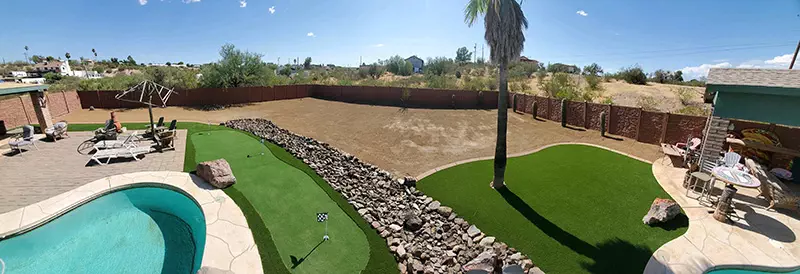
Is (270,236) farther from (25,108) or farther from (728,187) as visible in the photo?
(25,108)

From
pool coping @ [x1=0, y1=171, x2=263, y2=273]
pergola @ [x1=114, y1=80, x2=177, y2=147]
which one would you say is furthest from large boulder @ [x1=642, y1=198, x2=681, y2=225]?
pergola @ [x1=114, y1=80, x2=177, y2=147]

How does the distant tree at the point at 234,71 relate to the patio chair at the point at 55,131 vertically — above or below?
above

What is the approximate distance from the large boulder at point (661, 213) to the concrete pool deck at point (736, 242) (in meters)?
0.38

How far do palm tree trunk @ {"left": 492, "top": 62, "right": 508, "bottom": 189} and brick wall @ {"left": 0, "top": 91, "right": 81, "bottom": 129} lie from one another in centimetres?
2031

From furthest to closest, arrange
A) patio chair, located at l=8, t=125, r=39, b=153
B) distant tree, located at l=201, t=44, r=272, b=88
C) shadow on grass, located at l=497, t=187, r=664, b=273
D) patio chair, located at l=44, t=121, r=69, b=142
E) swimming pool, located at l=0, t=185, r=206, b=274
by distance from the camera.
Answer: distant tree, located at l=201, t=44, r=272, b=88 → patio chair, located at l=44, t=121, r=69, b=142 → patio chair, located at l=8, t=125, r=39, b=153 → swimming pool, located at l=0, t=185, r=206, b=274 → shadow on grass, located at l=497, t=187, r=664, b=273

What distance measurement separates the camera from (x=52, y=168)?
9.72m

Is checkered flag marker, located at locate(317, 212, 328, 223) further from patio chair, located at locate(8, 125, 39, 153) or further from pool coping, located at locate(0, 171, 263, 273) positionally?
patio chair, located at locate(8, 125, 39, 153)

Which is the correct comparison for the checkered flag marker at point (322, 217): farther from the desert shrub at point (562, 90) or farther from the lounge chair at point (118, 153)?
the desert shrub at point (562, 90)

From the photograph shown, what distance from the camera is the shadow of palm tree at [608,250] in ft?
18.2

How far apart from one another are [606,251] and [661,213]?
2042 millimetres

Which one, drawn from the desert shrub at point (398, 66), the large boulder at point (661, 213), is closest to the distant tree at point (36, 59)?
the desert shrub at point (398, 66)

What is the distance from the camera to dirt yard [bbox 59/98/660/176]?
12.2m

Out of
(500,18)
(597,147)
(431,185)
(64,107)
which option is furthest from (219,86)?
(597,147)

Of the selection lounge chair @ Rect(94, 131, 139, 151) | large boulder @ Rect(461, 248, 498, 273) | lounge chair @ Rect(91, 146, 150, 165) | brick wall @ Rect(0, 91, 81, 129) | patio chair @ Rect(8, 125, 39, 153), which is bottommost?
large boulder @ Rect(461, 248, 498, 273)
